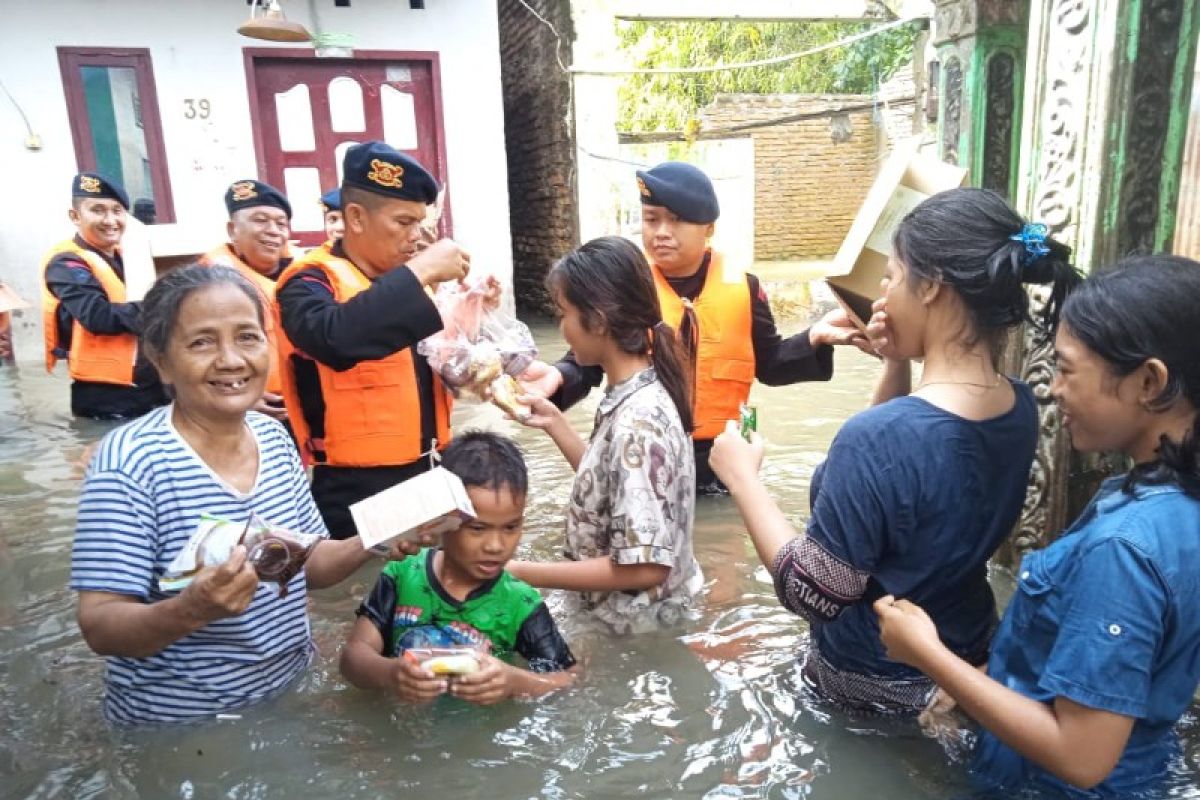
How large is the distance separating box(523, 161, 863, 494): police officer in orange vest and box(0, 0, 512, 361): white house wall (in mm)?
5440

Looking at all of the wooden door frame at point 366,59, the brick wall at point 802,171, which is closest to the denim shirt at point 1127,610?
the wooden door frame at point 366,59

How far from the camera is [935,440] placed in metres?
1.87

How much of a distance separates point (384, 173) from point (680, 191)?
4.01 feet

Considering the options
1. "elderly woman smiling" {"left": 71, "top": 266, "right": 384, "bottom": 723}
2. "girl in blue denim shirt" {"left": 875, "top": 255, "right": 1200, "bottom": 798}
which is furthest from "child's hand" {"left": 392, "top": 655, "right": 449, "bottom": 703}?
"girl in blue denim shirt" {"left": 875, "top": 255, "right": 1200, "bottom": 798}

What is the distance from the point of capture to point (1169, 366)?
1576 millimetres

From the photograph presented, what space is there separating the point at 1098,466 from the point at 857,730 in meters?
1.39

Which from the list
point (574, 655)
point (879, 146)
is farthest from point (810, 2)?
point (574, 655)

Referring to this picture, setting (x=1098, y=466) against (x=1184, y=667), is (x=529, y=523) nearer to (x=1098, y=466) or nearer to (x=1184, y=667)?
(x=1098, y=466)

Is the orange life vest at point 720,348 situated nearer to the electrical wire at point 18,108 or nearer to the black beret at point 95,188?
the black beret at point 95,188

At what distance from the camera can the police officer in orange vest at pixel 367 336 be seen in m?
2.70

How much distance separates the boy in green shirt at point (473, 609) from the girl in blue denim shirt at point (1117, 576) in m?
1.06

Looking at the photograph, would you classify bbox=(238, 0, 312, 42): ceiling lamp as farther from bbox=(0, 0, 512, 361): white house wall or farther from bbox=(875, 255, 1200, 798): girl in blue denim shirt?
bbox=(875, 255, 1200, 798): girl in blue denim shirt

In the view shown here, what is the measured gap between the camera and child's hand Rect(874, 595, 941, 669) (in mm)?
1736

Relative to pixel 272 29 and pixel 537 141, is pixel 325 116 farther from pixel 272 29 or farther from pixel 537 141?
pixel 537 141
